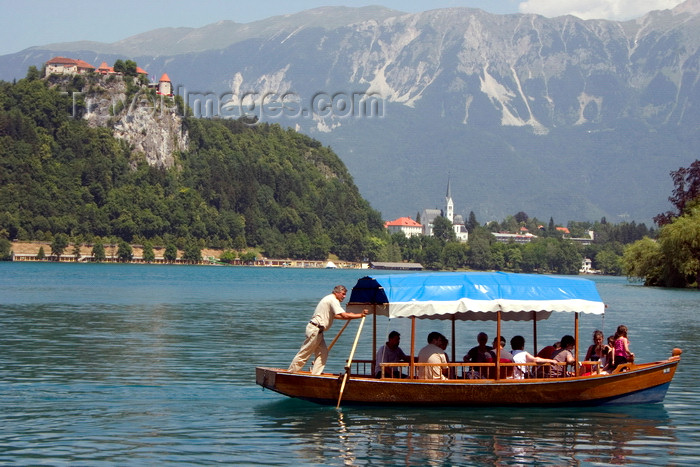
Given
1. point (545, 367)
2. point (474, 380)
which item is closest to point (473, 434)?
point (474, 380)

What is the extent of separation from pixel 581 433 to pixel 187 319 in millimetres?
37606

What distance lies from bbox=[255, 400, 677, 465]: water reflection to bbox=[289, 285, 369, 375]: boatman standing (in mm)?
1214

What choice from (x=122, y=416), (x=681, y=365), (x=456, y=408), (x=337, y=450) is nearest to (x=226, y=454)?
(x=337, y=450)

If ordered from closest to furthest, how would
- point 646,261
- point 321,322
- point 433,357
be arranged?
point 321,322
point 433,357
point 646,261

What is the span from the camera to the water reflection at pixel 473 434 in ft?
70.9

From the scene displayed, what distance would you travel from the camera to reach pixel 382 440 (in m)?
23.0

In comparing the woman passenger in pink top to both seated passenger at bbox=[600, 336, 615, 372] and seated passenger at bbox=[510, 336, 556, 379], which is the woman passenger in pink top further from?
seated passenger at bbox=[510, 336, 556, 379]

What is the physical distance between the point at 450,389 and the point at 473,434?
7.07 feet

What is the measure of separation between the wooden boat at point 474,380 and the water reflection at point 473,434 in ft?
1.24

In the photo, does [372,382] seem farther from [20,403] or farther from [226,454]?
[20,403]

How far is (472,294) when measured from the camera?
26.2m

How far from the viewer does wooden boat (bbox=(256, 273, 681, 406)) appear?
25.8 meters

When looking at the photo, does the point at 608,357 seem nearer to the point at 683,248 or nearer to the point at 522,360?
the point at 522,360

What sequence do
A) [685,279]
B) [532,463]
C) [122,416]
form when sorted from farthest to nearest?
[685,279], [122,416], [532,463]
